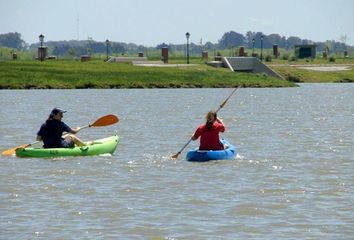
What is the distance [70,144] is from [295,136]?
38.7ft

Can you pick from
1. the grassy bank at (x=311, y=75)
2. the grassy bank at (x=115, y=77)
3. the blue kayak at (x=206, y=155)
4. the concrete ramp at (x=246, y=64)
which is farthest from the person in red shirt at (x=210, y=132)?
the grassy bank at (x=311, y=75)

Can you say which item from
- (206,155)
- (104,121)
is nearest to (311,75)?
(104,121)

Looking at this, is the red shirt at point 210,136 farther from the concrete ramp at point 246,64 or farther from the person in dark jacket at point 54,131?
the concrete ramp at point 246,64

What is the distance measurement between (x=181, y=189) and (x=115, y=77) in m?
73.6

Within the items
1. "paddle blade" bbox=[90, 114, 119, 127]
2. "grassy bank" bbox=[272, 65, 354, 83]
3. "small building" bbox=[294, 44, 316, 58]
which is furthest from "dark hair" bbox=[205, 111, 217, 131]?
"small building" bbox=[294, 44, 316, 58]

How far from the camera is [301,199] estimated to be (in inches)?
842

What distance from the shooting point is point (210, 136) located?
2841 centimetres

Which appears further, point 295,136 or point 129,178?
point 295,136

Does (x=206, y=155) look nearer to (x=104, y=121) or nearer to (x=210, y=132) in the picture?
(x=210, y=132)

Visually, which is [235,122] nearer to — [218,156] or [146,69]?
[218,156]

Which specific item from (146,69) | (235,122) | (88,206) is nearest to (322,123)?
(235,122)

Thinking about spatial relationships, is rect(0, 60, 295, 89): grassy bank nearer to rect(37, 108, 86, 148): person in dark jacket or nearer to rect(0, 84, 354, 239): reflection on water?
rect(0, 84, 354, 239): reflection on water

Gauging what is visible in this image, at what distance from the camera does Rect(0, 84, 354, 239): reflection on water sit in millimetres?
18344

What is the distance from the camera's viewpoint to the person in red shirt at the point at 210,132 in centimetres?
2808
